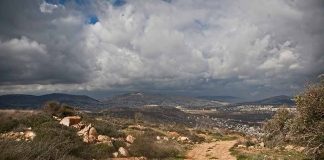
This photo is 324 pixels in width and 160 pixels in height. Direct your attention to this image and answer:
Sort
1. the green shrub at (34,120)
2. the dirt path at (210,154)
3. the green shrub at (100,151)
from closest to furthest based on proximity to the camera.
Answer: the green shrub at (100,151) < the dirt path at (210,154) < the green shrub at (34,120)

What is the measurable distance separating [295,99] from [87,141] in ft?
48.4

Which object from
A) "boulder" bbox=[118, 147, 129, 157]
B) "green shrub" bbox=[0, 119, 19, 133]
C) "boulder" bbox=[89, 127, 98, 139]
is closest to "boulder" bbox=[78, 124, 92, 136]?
"boulder" bbox=[89, 127, 98, 139]

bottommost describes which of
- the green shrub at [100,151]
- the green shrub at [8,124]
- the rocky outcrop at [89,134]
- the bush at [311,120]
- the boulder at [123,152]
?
the boulder at [123,152]

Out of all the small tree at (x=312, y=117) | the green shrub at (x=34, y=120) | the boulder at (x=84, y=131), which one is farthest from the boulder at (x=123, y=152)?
the small tree at (x=312, y=117)

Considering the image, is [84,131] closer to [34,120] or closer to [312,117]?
[34,120]

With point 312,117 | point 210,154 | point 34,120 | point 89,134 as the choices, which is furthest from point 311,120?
point 34,120

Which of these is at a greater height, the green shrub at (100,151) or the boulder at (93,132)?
the boulder at (93,132)

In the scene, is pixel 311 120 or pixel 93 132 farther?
pixel 93 132

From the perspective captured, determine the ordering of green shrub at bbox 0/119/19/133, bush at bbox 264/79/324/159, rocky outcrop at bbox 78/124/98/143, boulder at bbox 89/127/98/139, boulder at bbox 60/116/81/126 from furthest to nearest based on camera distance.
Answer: boulder at bbox 60/116/81/126 < boulder at bbox 89/127/98/139 < green shrub at bbox 0/119/19/133 < rocky outcrop at bbox 78/124/98/143 < bush at bbox 264/79/324/159

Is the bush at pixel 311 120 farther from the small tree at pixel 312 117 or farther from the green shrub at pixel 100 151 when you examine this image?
the green shrub at pixel 100 151

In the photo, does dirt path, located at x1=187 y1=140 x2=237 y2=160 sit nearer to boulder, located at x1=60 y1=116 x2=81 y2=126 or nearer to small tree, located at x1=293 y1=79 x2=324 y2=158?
small tree, located at x1=293 y1=79 x2=324 y2=158

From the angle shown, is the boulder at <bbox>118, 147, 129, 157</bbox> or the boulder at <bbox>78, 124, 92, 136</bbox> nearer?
the boulder at <bbox>118, 147, 129, 157</bbox>

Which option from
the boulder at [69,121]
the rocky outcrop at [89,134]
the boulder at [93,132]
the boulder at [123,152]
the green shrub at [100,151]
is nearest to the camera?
the green shrub at [100,151]

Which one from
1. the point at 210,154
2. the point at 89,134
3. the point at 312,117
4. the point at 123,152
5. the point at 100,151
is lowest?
the point at 210,154
